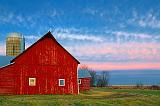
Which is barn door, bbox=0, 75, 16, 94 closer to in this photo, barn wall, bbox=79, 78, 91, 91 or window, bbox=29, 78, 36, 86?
window, bbox=29, 78, 36, 86

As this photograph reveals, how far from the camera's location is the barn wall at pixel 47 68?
135 feet

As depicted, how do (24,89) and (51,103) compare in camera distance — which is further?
(24,89)

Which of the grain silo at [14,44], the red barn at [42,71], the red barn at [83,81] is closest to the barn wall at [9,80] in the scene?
the red barn at [42,71]

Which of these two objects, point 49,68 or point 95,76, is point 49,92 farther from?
point 95,76

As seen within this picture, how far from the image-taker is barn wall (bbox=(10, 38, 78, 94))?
41031 millimetres

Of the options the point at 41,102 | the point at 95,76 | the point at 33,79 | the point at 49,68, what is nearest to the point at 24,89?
the point at 33,79

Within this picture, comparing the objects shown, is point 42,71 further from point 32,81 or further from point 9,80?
point 9,80

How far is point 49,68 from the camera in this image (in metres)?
42.4

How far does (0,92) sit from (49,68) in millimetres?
6938

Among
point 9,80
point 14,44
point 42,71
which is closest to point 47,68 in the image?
point 42,71

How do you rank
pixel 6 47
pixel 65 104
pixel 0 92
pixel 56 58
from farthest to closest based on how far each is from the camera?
1. pixel 6 47
2. pixel 56 58
3. pixel 0 92
4. pixel 65 104

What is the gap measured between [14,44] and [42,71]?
1516 centimetres

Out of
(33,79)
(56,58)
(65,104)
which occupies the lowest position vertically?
(65,104)

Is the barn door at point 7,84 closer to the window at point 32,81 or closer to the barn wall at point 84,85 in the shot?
the window at point 32,81
